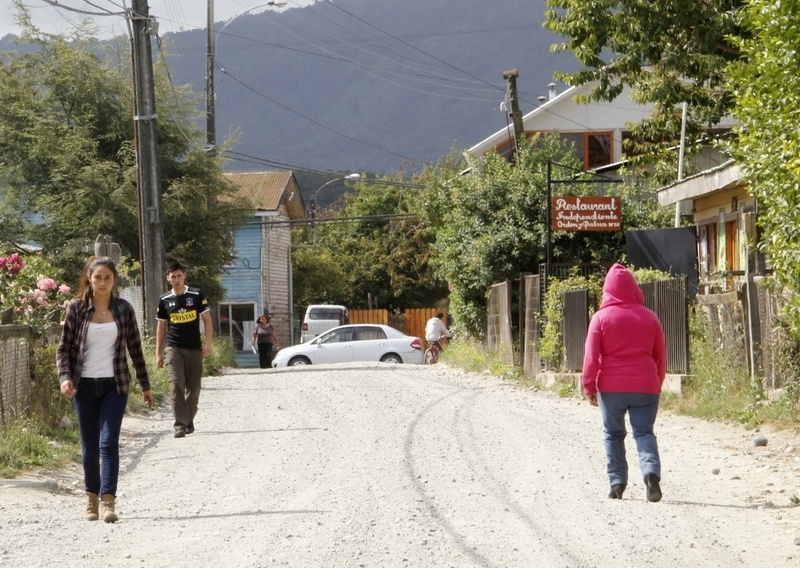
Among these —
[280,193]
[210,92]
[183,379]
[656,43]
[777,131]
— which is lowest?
[183,379]

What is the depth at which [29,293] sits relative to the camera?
1434 cm

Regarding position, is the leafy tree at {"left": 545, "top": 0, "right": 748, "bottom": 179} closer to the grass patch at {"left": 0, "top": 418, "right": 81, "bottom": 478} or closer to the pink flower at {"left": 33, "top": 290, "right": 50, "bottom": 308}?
the pink flower at {"left": 33, "top": 290, "right": 50, "bottom": 308}

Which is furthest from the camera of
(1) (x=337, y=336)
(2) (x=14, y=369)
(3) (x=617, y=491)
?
(1) (x=337, y=336)

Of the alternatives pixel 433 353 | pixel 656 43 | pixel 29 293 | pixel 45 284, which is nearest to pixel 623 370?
pixel 45 284

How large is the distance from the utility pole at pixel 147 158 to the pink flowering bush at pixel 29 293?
6.91 meters

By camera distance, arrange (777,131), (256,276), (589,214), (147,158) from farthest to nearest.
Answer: (256,276), (589,214), (147,158), (777,131)

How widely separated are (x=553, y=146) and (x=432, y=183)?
4.11 meters

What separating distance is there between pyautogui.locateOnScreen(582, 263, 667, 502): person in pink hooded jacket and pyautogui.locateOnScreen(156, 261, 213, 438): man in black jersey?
5.95 m

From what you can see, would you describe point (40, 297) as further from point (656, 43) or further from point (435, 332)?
point (435, 332)

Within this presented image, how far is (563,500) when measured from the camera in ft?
28.8

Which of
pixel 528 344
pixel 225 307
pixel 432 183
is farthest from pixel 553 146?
pixel 225 307

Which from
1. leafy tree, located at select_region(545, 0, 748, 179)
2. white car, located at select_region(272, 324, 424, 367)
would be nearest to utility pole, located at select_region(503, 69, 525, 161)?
white car, located at select_region(272, 324, 424, 367)

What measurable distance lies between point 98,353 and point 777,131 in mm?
6061

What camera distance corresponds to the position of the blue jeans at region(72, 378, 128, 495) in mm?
8336
